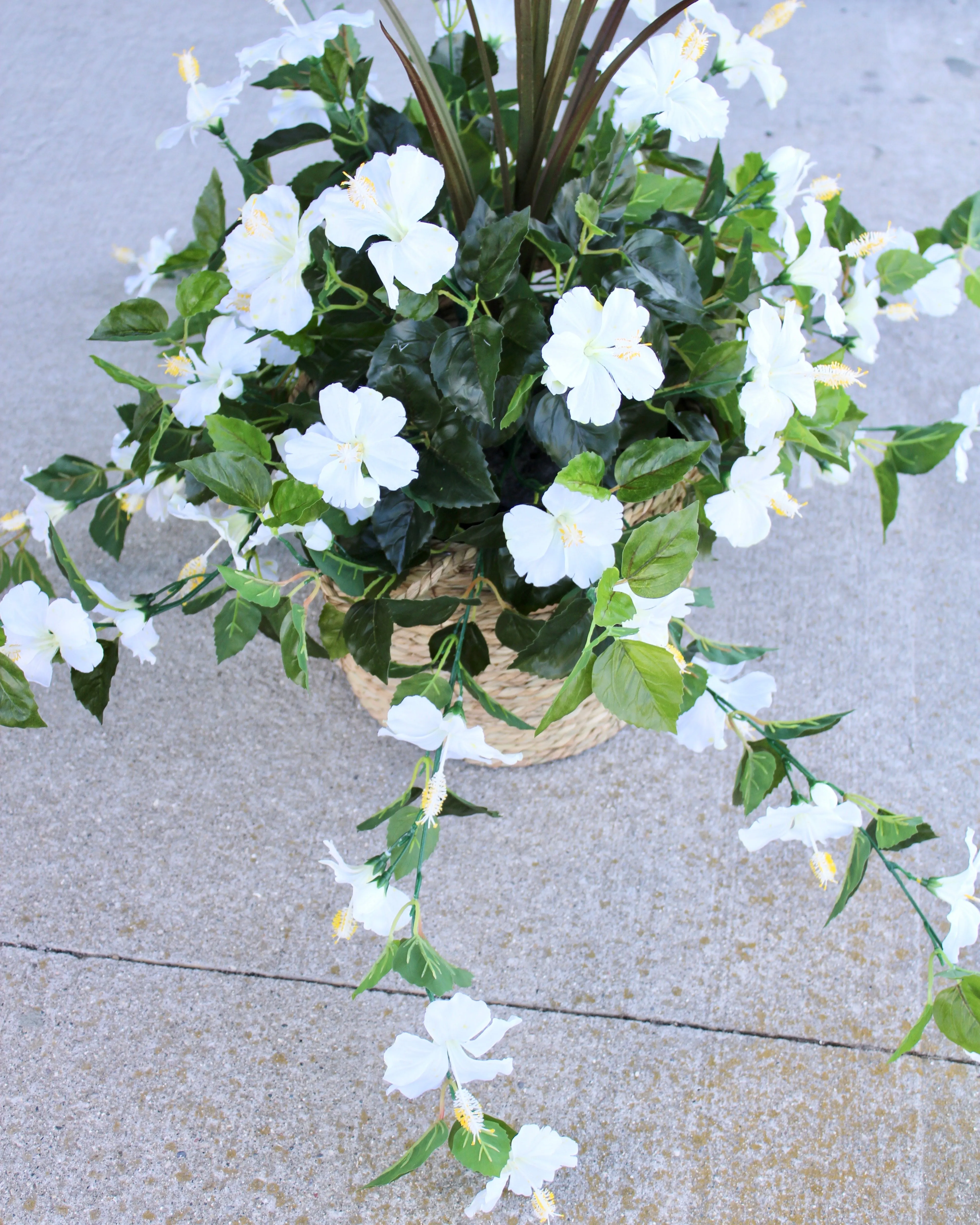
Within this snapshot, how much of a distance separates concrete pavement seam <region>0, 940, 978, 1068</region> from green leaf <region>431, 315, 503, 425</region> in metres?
0.68

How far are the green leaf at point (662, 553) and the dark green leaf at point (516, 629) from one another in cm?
19

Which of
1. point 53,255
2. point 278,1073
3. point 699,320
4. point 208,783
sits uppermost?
point 699,320

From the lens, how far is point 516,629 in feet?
2.69

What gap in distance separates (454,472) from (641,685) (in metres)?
0.23

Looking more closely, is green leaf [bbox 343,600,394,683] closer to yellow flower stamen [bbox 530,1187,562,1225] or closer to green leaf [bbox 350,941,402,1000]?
green leaf [bbox 350,941,402,1000]

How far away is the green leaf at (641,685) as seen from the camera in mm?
603

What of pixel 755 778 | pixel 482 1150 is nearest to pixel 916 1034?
pixel 755 778

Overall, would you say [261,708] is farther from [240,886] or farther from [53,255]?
[53,255]

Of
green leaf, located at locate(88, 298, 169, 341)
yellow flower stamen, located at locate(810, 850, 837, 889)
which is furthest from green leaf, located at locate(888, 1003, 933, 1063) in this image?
green leaf, located at locate(88, 298, 169, 341)

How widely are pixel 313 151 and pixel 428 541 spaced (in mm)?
1357

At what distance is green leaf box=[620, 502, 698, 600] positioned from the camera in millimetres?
622

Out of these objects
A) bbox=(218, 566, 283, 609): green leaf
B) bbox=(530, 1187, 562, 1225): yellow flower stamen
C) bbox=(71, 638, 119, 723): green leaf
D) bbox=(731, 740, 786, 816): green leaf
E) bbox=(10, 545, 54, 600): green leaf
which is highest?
bbox=(218, 566, 283, 609): green leaf

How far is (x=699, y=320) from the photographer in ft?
2.56

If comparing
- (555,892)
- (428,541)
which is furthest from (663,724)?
(555,892)
